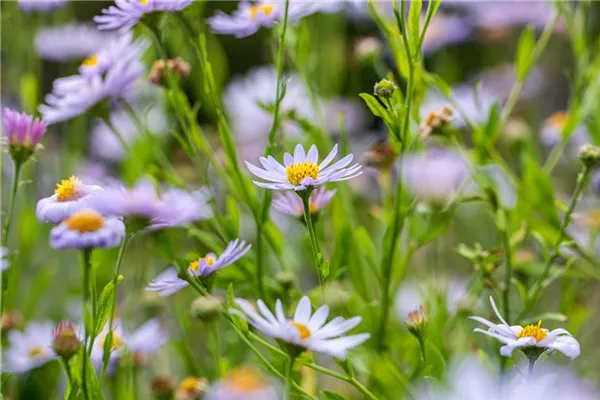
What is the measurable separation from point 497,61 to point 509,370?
136cm

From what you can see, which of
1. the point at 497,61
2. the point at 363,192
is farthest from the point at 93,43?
the point at 497,61

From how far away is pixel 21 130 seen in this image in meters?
0.56

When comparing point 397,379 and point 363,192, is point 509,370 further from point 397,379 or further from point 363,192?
point 363,192

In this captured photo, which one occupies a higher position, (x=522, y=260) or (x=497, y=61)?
(x=522, y=260)

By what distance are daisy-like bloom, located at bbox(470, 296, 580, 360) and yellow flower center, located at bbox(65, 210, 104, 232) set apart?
0.22m

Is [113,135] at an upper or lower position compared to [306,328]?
lower

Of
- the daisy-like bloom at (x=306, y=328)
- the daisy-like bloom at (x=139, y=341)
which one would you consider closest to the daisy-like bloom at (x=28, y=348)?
the daisy-like bloom at (x=139, y=341)

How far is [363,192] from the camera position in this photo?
3.99 ft

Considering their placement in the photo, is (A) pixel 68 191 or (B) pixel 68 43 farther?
(B) pixel 68 43

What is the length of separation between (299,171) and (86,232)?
14cm

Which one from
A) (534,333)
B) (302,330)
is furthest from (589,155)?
(302,330)

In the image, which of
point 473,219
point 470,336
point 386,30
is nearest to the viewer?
point 386,30

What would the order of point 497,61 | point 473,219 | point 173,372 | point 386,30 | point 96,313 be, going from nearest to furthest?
point 96,313 → point 386,30 → point 173,372 → point 473,219 → point 497,61

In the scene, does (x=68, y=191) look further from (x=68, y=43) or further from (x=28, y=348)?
(x=68, y=43)
